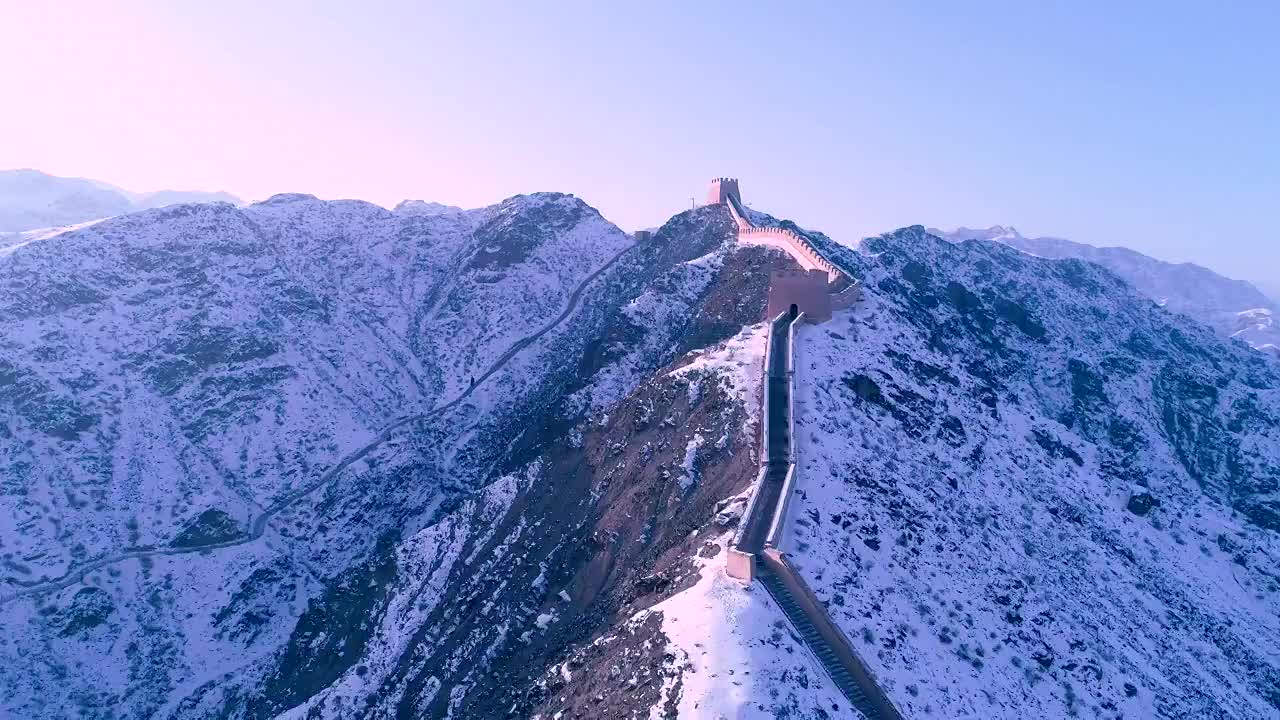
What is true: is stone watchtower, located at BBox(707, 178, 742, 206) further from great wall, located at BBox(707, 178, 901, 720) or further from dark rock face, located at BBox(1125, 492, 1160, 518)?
dark rock face, located at BBox(1125, 492, 1160, 518)

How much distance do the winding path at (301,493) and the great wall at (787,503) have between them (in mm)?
43737

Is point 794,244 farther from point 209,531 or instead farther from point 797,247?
point 209,531

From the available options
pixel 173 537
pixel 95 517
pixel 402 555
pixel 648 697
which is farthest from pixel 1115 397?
pixel 95 517

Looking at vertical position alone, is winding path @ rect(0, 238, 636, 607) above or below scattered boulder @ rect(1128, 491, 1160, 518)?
below

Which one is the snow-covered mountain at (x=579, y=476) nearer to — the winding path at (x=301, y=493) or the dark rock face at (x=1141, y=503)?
the dark rock face at (x=1141, y=503)

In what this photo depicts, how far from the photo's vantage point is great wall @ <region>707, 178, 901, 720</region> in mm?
27922

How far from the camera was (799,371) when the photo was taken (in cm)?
4253

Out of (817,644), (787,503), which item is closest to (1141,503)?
(787,503)

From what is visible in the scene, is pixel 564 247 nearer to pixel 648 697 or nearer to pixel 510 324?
pixel 510 324

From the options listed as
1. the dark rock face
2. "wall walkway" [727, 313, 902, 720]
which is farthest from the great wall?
the dark rock face

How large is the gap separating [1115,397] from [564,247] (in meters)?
62.1

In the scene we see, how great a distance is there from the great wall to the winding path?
4374 centimetres

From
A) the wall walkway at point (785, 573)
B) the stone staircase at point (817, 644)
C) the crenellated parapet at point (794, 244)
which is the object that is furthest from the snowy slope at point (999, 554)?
the crenellated parapet at point (794, 244)

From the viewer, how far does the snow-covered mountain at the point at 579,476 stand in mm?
32906
